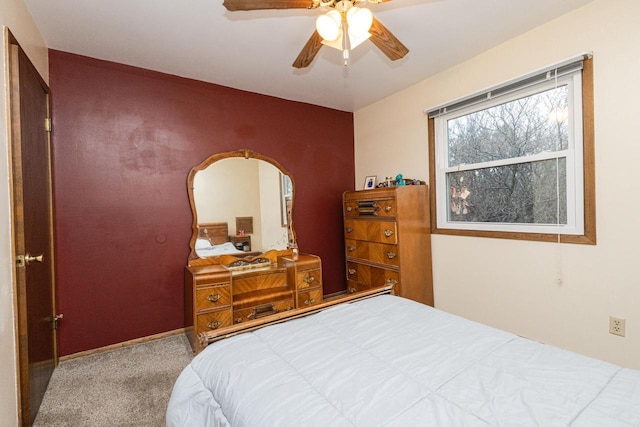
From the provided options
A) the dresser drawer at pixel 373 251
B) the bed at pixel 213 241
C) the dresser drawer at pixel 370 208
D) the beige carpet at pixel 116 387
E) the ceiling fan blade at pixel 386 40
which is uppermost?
the ceiling fan blade at pixel 386 40

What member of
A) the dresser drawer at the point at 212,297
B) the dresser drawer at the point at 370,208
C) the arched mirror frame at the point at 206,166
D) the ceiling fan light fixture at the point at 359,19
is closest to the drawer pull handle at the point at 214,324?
the dresser drawer at the point at 212,297

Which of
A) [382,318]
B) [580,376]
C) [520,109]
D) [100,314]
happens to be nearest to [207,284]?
[100,314]

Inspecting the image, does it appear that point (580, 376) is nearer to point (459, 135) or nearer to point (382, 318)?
→ point (382, 318)

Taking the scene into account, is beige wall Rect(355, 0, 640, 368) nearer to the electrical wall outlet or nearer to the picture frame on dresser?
the electrical wall outlet

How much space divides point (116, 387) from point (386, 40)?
2.87m

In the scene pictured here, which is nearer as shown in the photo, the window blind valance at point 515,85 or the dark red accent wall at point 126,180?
the window blind valance at point 515,85

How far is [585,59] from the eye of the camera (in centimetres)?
211

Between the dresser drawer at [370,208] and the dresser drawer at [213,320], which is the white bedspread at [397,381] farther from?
the dresser drawer at [370,208]

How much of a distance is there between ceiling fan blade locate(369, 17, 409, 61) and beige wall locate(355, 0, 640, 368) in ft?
2.67

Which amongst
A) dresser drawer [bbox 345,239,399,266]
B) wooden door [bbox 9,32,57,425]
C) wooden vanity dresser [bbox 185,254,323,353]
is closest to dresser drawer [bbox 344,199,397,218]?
dresser drawer [bbox 345,239,399,266]

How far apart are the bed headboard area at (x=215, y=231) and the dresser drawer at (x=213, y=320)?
2.54 feet

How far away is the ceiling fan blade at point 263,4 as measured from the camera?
149 cm

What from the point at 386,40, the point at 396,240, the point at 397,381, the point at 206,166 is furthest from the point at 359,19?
the point at 206,166

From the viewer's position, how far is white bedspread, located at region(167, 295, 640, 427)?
892 mm
